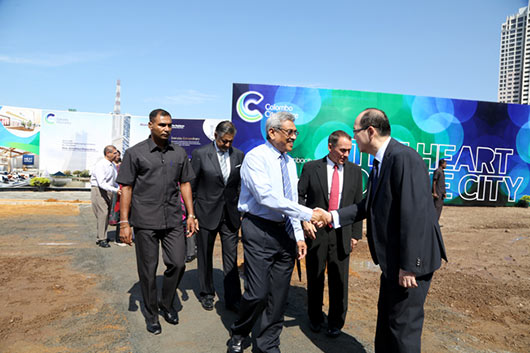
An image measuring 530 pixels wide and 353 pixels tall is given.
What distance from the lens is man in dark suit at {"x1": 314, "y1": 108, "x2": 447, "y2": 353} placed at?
8.06 feet

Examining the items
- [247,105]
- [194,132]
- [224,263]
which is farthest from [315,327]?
[194,132]

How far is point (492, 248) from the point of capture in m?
8.78

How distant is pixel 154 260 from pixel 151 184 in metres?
0.74

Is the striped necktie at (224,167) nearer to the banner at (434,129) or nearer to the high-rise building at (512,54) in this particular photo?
the banner at (434,129)

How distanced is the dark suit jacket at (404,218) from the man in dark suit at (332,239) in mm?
1297

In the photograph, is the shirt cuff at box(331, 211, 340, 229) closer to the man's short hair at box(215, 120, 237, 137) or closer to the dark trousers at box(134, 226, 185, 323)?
the dark trousers at box(134, 226, 185, 323)

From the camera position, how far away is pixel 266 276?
10.7 ft

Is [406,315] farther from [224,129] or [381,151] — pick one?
[224,129]

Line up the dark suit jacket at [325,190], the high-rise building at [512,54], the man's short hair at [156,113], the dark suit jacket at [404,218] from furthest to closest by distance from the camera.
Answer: the high-rise building at [512,54] → the dark suit jacket at [325,190] → the man's short hair at [156,113] → the dark suit jacket at [404,218]

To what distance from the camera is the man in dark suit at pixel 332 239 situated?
13.1 feet

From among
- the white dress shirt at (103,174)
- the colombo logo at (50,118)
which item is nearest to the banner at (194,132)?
the colombo logo at (50,118)

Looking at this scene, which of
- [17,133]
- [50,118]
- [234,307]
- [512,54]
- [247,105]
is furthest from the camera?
[512,54]

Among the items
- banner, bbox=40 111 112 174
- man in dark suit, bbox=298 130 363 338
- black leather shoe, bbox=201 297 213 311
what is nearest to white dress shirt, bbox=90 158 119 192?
black leather shoe, bbox=201 297 213 311

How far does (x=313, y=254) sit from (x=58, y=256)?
495 cm
